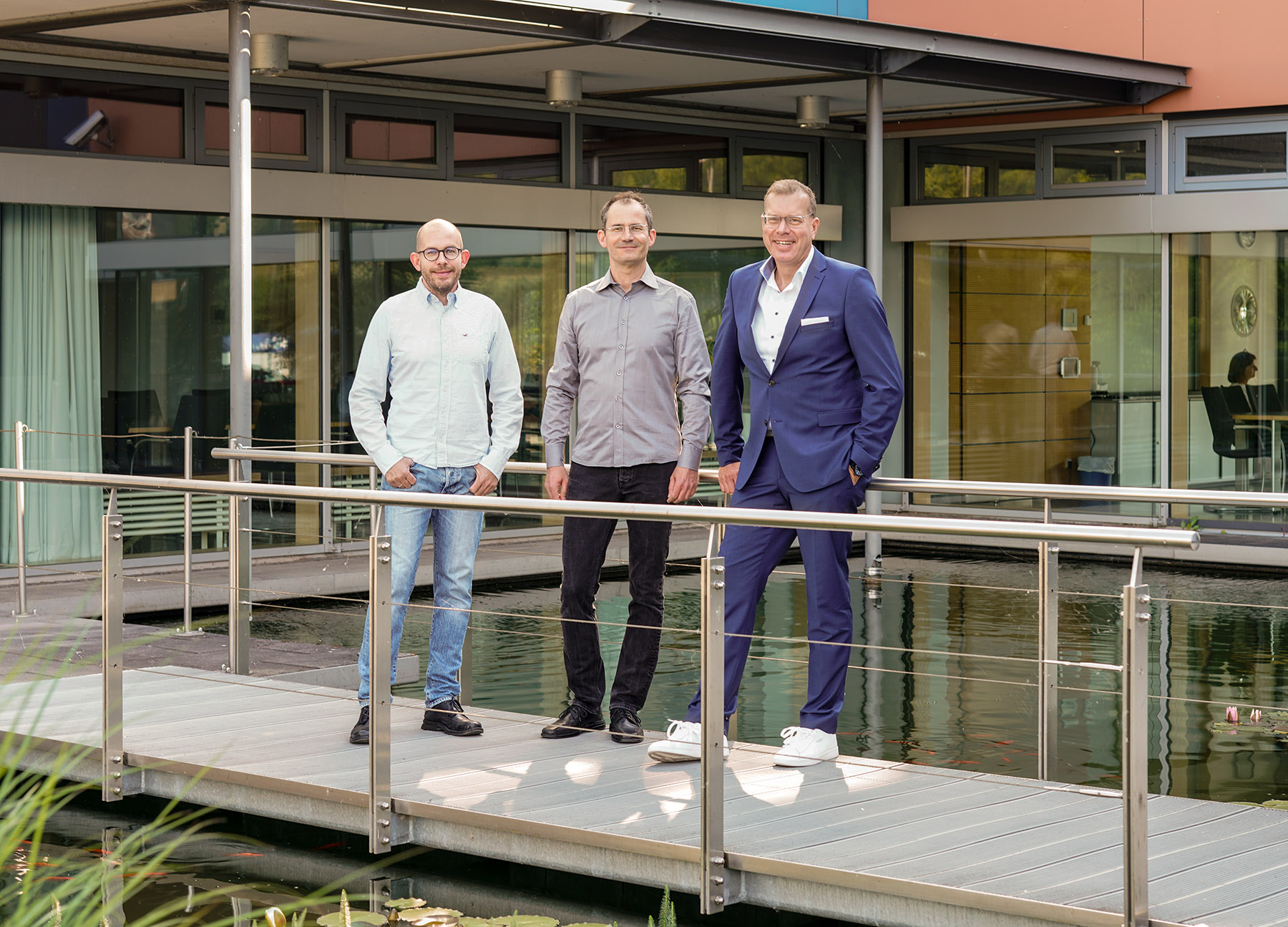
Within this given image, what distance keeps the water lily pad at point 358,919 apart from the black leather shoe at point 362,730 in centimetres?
107

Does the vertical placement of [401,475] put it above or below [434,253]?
below

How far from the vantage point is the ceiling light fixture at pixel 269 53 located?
10312 millimetres

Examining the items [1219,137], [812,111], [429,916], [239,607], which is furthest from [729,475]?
[1219,137]

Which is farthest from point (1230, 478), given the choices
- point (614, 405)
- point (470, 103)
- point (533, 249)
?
point (614, 405)

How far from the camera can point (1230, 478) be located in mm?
14219

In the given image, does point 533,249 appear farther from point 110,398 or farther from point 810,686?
point 810,686

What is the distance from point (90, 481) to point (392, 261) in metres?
7.49

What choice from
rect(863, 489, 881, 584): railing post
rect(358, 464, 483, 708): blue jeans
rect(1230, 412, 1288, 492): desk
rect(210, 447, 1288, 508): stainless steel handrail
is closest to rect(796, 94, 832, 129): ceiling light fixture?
rect(863, 489, 881, 584): railing post

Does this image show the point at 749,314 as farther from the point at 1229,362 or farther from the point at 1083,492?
the point at 1229,362

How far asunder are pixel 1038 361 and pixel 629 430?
1074cm

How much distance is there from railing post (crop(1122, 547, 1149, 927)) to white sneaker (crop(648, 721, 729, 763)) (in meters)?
1.53

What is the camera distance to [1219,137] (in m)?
13.6

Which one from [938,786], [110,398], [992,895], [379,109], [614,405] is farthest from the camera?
[379,109]

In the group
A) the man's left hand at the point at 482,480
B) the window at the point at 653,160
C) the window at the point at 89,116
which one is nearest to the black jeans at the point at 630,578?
the man's left hand at the point at 482,480
